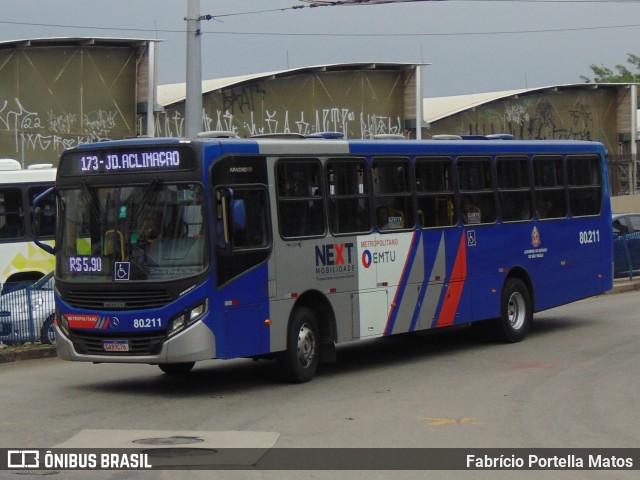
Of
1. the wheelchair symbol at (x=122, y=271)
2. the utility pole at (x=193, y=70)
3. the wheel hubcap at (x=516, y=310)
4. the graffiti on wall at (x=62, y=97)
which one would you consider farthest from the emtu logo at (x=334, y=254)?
the graffiti on wall at (x=62, y=97)

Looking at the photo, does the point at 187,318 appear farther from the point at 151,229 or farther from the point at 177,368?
the point at 177,368

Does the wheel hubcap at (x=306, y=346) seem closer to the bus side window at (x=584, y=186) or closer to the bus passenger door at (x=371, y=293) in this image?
the bus passenger door at (x=371, y=293)

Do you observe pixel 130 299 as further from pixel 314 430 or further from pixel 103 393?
pixel 314 430

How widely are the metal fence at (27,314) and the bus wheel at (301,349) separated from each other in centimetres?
536

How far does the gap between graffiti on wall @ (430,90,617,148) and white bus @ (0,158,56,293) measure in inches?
831

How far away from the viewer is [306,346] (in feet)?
46.3

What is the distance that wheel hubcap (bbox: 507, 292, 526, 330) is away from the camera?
1792 centimetres

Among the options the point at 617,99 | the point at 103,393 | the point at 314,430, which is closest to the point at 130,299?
the point at 103,393

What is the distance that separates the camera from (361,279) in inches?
589

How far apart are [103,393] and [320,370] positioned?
10.3 ft

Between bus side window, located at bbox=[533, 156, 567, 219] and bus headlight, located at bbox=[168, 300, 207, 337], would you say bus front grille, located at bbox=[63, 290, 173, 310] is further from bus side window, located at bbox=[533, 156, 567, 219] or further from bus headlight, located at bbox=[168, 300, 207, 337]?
bus side window, located at bbox=[533, 156, 567, 219]

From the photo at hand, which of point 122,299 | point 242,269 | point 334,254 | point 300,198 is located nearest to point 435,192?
point 334,254

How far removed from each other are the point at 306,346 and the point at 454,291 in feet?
10.5

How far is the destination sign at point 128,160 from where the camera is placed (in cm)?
1302
